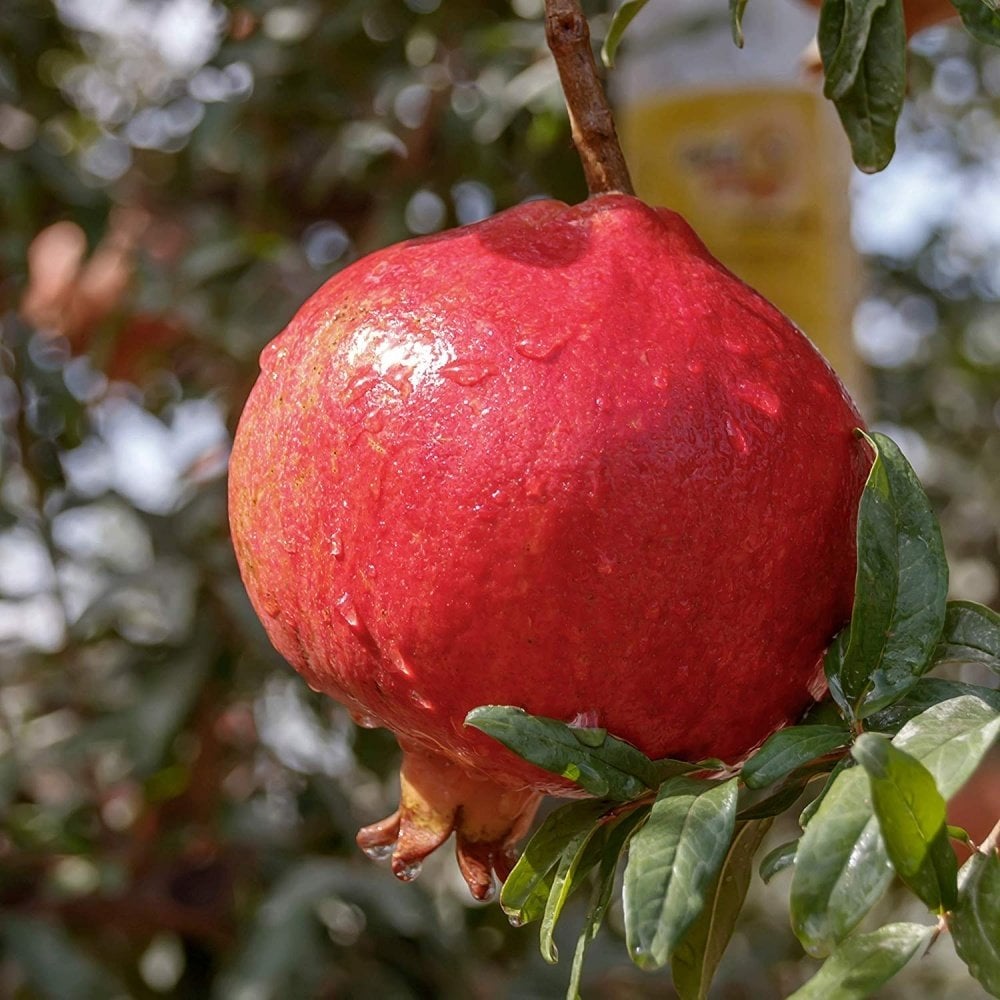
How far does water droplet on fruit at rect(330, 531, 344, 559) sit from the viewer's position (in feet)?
1.79

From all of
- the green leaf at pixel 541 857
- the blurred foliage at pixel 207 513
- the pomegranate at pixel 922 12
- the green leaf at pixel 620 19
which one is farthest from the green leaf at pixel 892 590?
the blurred foliage at pixel 207 513

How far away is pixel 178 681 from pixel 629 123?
0.68 m

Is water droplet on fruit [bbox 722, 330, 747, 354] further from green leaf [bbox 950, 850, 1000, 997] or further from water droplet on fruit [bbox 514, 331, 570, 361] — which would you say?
green leaf [bbox 950, 850, 1000, 997]

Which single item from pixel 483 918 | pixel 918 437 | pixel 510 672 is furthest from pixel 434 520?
pixel 918 437

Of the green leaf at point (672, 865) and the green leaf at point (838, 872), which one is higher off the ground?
the green leaf at point (838, 872)

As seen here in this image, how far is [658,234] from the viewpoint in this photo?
1.96 ft

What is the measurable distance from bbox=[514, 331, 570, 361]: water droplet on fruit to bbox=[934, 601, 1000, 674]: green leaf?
19 cm

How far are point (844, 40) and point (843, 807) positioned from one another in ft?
1.08

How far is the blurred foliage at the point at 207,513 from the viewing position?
54.4 inches

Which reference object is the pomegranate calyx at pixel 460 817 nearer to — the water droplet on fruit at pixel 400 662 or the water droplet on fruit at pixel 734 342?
the water droplet on fruit at pixel 400 662

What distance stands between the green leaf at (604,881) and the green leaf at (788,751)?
0.07 metres

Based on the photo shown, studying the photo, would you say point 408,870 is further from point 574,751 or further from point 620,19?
point 620,19

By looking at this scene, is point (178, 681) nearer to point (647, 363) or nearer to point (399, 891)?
point (399, 891)

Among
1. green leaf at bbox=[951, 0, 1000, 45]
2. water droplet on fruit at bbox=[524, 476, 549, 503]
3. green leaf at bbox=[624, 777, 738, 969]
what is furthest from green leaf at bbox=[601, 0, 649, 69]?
green leaf at bbox=[624, 777, 738, 969]
